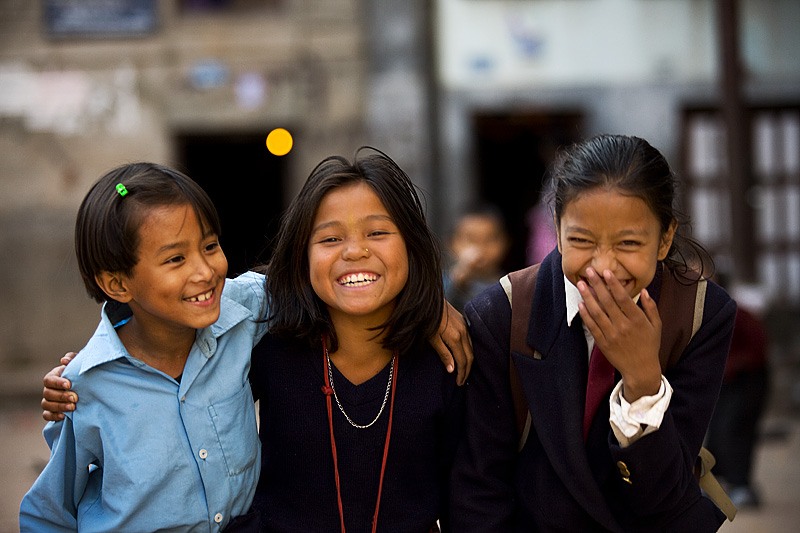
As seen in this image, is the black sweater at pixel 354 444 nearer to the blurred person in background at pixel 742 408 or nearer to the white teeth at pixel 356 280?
the white teeth at pixel 356 280

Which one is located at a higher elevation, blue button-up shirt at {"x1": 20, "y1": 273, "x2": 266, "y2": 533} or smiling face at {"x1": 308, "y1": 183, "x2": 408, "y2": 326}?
smiling face at {"x1": 308, "y1": 183, "x2": 408, "y2": 326}

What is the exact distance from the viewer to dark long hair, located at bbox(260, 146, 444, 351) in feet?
7.27

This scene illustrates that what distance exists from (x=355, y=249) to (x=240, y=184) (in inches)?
311

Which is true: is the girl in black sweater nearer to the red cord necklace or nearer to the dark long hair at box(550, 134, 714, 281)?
the red cord necklace

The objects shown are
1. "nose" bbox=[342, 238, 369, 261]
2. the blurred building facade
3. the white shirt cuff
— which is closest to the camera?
the white shirt cuff

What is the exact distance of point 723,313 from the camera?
2.04 m

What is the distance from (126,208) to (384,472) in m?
0.96

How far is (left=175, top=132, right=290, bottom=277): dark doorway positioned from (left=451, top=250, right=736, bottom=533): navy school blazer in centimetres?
714

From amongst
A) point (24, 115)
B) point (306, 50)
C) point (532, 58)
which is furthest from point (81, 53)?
point (532, 58)

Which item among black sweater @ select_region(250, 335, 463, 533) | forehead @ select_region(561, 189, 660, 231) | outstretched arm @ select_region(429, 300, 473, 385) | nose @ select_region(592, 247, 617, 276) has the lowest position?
black sweater @ select_region(250, 335, 463, 533)

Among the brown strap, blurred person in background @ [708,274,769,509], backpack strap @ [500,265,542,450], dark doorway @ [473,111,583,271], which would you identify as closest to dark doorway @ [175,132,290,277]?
dark doorway @ [473,111,583,271]

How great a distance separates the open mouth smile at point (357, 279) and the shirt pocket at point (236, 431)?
1.31 feet

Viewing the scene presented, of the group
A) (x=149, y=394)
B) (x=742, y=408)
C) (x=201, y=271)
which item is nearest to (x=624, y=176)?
(x=201, y=271)

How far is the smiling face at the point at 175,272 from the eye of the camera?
6.73ft
